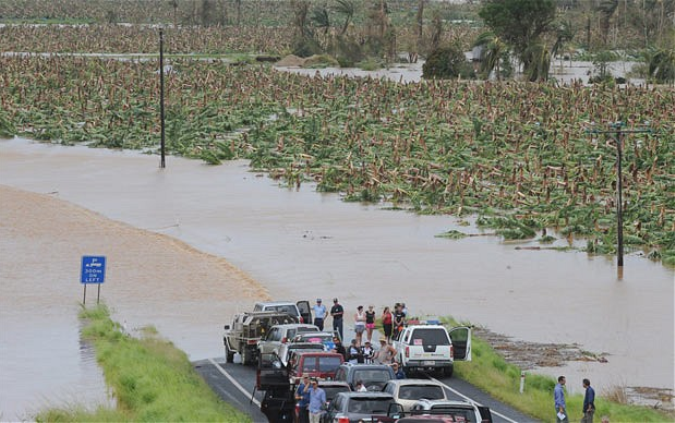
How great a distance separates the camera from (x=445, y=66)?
116 meters

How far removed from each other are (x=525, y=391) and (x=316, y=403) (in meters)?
7.51

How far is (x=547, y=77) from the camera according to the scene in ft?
362

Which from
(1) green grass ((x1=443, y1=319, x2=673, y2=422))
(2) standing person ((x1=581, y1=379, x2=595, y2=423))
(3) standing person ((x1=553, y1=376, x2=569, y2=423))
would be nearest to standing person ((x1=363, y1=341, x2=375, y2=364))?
(1) green grass ((x1=443, y1=319, x2=673, y2=422))

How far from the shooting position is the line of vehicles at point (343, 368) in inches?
909

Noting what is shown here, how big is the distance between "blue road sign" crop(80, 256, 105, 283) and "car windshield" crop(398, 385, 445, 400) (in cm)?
1543

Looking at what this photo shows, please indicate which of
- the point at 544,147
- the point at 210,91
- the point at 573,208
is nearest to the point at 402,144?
the point at 544,147

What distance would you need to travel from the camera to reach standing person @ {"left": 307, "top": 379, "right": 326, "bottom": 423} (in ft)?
79.0

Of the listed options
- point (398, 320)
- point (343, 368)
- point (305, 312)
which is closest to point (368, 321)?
point (398, 320)

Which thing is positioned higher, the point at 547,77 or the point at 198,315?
the point at 547,77

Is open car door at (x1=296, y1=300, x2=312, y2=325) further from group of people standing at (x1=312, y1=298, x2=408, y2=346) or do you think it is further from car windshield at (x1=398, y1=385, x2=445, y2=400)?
car windshield at (x1=398, y1=385, x2=445, y2=400)

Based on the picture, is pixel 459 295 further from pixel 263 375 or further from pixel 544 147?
pixel 544 147

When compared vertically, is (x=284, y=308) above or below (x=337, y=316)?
above

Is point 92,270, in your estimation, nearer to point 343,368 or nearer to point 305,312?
point 305,312

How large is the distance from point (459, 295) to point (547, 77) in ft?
220
